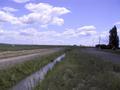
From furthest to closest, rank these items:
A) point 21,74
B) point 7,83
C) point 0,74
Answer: point 21,74, point 0,74, point 7,83

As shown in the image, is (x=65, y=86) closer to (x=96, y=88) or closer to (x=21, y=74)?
(x=96, y=88)

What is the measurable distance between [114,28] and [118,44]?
7.16m

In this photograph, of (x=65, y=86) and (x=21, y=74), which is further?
(x=21, y=74)

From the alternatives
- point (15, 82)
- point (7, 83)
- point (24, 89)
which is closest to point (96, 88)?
point (24, 89)

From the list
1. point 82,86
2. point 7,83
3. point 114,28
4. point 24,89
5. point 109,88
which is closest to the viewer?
point 109,88

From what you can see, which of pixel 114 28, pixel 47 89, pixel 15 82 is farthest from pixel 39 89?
pixel 114 28

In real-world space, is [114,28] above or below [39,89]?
above

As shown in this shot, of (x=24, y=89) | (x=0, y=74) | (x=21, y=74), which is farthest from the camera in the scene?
(x=21, y=74)

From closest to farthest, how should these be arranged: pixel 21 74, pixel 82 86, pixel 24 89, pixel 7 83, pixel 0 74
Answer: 1. pixel 82 86
2. pixel 24 89
3. pixel 7 83
4. pixel 0 74
5. pixel 21 74

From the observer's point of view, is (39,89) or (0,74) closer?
(39,89)

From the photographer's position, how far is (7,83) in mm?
18188

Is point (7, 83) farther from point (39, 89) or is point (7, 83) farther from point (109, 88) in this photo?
point (109, 88)

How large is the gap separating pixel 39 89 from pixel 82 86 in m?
2.19

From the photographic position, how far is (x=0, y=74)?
1992 centimetres
